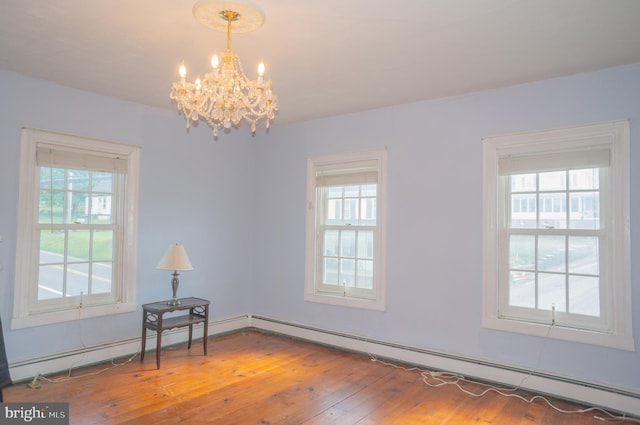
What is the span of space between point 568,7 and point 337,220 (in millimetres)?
3044

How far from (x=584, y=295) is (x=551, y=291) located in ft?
0.77

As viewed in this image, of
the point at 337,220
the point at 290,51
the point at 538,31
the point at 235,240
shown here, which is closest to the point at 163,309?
the point at 235,240

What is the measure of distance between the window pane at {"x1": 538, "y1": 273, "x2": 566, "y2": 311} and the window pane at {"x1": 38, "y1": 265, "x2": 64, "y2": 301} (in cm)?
425

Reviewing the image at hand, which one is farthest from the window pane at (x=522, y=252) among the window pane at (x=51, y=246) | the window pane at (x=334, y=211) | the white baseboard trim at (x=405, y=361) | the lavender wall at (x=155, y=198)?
the window pane at (x=51, y=246)

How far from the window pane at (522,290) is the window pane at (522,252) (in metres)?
0.08

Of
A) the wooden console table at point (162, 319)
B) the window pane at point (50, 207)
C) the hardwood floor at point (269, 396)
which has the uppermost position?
the window pane at point (50, 207)

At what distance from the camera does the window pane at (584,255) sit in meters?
3.33

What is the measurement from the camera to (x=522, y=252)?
3658 millimetres

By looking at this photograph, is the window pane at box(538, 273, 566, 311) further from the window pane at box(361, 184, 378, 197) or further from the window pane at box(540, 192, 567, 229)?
the window pane at box(361, 184, 378, 197)

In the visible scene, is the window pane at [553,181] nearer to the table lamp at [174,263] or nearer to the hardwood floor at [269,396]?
the hardwood floor at [269,396]

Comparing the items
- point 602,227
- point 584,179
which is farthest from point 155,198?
point 602,227

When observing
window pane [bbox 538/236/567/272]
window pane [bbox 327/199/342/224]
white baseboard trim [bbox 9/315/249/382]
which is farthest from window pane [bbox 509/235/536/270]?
white baseboard trim [bbox 9/315/249/382]

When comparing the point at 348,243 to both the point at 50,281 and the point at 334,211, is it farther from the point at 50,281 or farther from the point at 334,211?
the point at 50,281

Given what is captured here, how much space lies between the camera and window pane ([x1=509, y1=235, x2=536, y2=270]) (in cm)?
361
